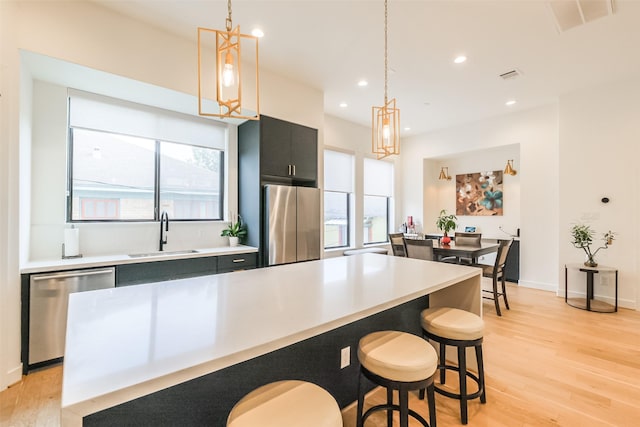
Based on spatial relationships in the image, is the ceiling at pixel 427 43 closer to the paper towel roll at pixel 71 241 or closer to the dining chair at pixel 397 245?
the paper towel roll at pixel 71 241

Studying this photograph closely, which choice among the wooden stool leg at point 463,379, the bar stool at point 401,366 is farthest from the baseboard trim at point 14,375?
the wooden stool leg at point 463,379

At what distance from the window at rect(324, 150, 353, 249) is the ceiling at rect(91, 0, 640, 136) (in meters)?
1.32

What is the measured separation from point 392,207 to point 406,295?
556cm

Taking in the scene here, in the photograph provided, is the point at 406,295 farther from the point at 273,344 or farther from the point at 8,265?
the point at 8,265

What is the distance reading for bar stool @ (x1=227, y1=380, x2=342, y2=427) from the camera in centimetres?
97

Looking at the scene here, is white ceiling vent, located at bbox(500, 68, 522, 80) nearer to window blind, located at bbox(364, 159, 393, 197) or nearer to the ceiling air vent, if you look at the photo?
the ceiling air vent

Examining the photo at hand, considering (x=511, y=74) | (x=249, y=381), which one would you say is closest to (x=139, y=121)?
(x=249, y=381)

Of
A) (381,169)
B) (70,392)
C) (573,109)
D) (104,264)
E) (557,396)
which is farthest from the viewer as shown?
(381,169)

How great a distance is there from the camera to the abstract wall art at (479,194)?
618 cm

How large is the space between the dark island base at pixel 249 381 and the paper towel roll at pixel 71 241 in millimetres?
2534

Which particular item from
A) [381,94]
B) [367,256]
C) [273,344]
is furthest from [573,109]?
[273,344]

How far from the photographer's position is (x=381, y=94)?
461 cm

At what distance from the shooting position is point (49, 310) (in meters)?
2.48

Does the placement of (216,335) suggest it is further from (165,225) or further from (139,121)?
(139,121)
